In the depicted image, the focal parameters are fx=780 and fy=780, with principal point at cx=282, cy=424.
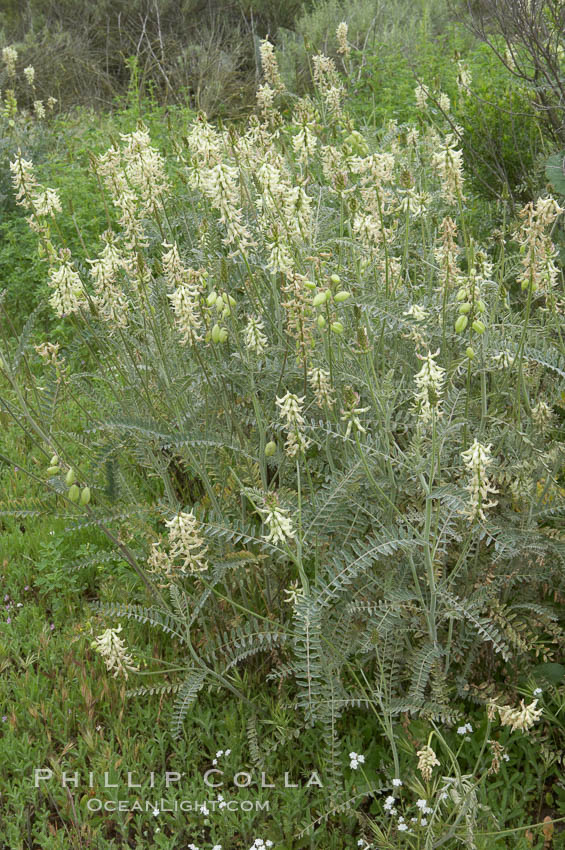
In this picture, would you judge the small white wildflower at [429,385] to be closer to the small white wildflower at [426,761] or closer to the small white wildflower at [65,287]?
the small white wildflower at [426,761]

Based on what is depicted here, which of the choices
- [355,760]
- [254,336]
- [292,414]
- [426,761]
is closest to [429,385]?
[292,414]

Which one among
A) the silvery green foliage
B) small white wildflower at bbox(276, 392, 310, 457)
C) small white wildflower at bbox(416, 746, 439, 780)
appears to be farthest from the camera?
the silvery green foliage

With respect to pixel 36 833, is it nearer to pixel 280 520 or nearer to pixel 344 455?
pixel 280 520

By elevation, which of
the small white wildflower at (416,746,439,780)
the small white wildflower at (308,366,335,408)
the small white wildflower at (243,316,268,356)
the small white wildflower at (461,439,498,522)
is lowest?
the small white wildflower at (416,746,439,780)

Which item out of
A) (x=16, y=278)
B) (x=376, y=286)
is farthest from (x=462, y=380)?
(x=16, y=278)

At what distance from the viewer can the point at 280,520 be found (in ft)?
5.74

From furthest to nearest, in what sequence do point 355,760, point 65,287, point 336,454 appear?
point 336,454 < point 65,287 < point 355,760

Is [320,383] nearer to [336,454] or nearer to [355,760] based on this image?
[336,454]

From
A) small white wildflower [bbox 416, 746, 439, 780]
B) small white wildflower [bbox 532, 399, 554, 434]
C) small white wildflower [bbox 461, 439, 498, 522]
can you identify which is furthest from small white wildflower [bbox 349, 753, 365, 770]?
small white wildflower [bbox 532, 399, 554, 434]

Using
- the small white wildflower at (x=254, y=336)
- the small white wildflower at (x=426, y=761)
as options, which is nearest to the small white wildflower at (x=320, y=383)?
the small white wildflower at (x=254, y=336)

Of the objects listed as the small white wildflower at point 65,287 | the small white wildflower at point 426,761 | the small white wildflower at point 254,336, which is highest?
the small white wildflower at point 65,287

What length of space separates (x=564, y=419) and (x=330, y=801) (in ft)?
5.51

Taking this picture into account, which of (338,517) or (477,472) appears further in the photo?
(338,517)

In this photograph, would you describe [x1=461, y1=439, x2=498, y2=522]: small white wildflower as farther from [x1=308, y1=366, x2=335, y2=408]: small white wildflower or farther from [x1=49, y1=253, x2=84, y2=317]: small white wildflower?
[x1=49, y1=253, x2=84, y2=317]: small white wildflower
